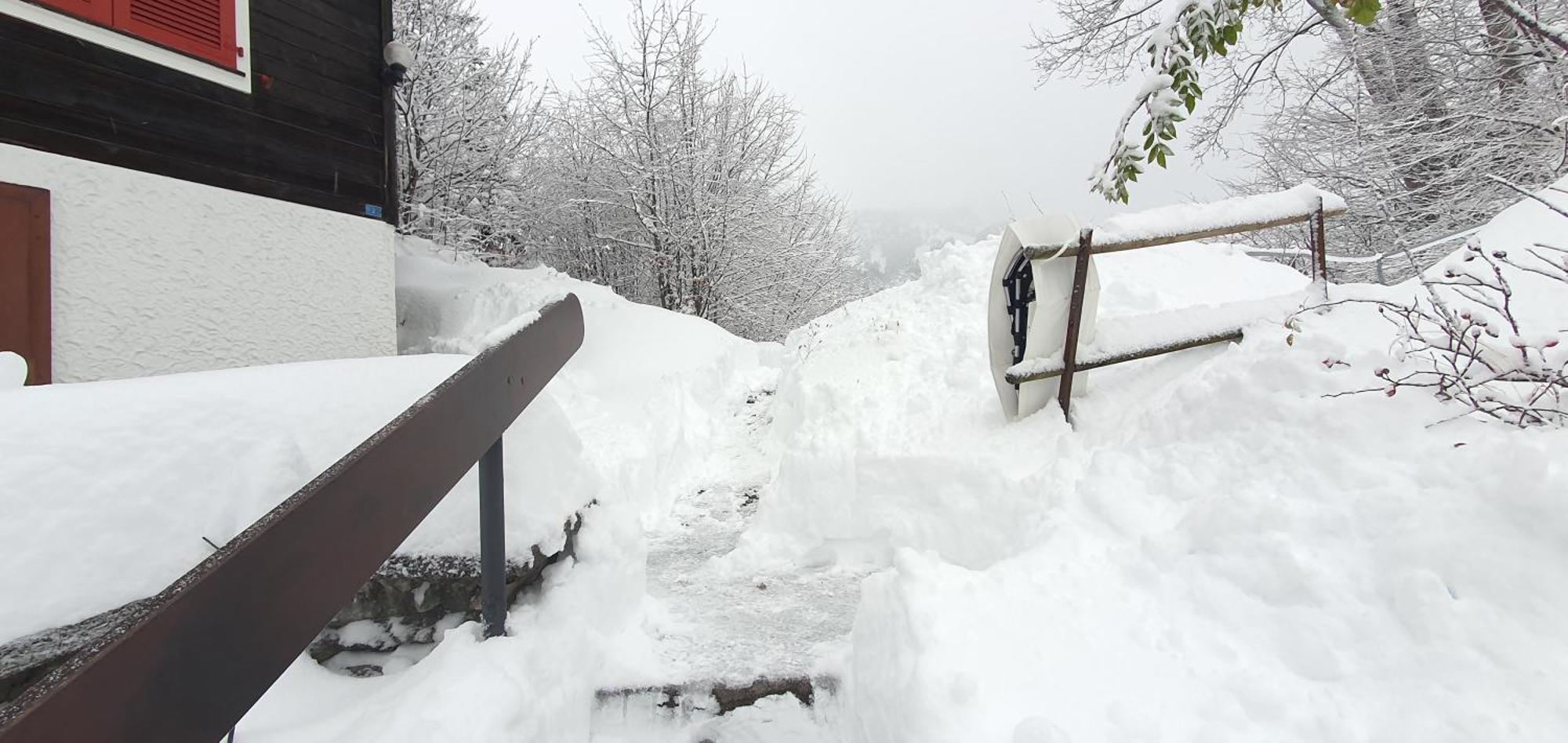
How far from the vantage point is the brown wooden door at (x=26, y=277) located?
4.16m

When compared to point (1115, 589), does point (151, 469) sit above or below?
above

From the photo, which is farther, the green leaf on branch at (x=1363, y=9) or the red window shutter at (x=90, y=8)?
the red window shutter at (x=90, y=8)

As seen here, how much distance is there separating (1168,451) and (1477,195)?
920 centimetres

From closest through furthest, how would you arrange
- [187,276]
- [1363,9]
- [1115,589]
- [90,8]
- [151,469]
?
[1363,9], [151,469], [1115,589], [90,8], [187,276]

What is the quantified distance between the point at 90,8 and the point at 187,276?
1.86 m

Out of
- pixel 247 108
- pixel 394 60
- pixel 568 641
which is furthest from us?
pixel 394 60

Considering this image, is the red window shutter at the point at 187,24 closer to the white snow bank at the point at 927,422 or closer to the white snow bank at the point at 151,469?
the white snow bank at the point at 151,469

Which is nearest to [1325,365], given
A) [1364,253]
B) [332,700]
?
[332,700]

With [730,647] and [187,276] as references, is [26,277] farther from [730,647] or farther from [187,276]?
[730,647]

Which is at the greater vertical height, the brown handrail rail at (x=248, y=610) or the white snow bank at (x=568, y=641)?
the brown handrail rail at (x=248, y=610)

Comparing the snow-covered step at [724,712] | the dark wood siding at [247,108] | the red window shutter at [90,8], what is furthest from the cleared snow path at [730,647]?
the red window shutter at [90,8]

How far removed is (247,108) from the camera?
558cm

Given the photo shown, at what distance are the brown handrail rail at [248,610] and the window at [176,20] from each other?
5.63 meters

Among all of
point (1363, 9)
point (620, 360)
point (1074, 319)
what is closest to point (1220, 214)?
point (1074, 319)
